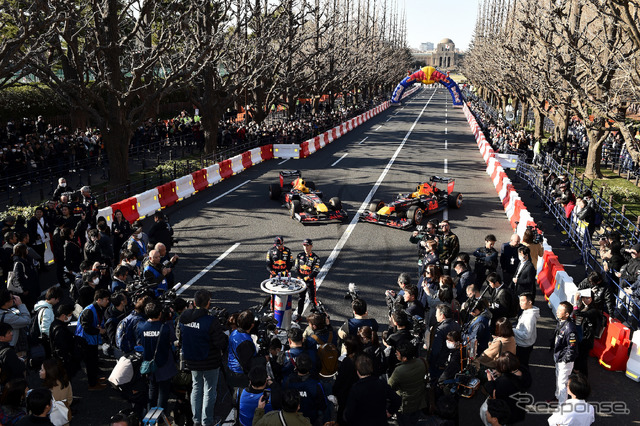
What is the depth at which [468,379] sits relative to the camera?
6930mm

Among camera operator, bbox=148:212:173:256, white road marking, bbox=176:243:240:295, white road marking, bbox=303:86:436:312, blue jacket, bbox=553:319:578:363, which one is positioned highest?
camera operator, bbox=148:212:173:256

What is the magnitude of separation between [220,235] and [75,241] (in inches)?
183

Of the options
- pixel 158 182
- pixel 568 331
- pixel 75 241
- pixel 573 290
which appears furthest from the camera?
pixel 158 182

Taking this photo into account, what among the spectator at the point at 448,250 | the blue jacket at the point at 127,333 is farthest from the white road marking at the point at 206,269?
the spectator at the point at 448,250

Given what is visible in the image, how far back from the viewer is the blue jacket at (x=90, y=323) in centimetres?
724

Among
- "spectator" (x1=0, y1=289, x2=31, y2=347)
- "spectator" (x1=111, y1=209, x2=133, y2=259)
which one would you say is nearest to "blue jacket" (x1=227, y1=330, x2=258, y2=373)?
"spectator" (x1=0, y1=289, x2=31, y2=347)

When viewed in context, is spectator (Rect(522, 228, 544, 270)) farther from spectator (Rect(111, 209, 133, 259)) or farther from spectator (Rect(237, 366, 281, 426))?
spectator (Rect(111, 209, 133, 259))

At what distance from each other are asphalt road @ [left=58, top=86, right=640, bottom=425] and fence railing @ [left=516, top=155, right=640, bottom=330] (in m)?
0.79

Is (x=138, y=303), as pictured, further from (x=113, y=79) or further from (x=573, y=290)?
(x=113, y=79)

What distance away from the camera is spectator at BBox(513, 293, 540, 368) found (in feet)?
25.2

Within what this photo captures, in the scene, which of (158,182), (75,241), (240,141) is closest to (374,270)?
(75,241)

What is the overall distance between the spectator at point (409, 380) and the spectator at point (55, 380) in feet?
12.0

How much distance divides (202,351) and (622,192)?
2055 cm

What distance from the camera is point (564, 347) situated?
734 cm
